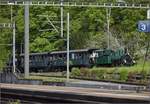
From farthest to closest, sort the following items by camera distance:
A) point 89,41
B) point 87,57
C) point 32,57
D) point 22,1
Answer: point 89,41, point 32,57, point 87,57, point 22,1

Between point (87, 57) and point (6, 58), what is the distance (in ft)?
28.9

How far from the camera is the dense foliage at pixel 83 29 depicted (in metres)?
62.7

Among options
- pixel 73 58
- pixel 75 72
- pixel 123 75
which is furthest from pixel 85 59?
pixel 123 75

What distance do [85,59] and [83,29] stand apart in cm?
1129

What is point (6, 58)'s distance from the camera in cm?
5775

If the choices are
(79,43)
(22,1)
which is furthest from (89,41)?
(22,1)

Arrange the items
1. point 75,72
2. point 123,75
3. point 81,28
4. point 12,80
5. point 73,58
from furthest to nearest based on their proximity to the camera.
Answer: point 81,28
point 73,58
point 75,72
point 123,75
point 12,80

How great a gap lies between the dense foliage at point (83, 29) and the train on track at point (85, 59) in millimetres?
4028

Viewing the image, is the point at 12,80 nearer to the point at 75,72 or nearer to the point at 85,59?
the point at 75,72

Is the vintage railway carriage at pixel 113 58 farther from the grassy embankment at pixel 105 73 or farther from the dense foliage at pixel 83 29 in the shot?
the grassy embankment at pixel 105 73

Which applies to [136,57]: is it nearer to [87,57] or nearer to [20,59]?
[87,57]

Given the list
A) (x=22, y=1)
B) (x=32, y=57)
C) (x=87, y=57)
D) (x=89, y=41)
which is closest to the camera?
(x=22, y=1)

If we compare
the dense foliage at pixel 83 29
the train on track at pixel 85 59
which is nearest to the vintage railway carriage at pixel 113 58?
the train on track at pixel 85 59

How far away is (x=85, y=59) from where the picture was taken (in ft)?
187
